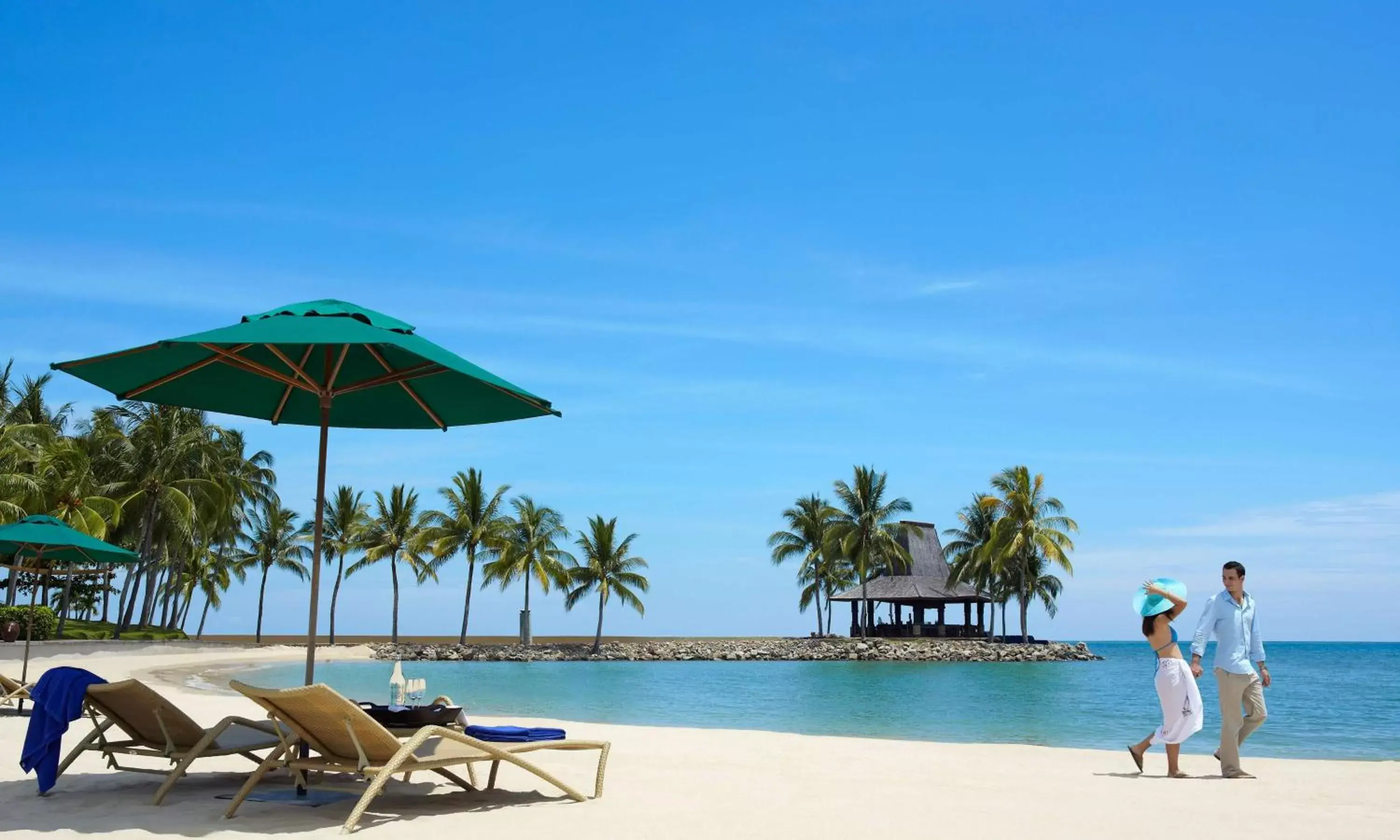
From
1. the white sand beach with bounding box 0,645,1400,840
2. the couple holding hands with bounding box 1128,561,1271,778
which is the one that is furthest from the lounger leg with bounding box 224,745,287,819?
the couple holding hands with bounding box 1128,561,1271,778

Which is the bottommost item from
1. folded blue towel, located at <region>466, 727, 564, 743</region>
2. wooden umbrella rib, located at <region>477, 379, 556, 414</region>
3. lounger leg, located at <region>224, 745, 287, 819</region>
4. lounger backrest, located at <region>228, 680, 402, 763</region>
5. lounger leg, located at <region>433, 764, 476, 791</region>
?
lounger leg, located at <region>433, 764, 476, 791</region>

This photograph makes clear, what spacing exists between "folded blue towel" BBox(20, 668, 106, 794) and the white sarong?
6106 millimetres

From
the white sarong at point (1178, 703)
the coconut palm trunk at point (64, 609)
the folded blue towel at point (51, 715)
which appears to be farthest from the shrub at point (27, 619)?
the white sarong at point (1178, 703)

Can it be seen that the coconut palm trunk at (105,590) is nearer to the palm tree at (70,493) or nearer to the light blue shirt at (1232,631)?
the palm tree at (70,493)

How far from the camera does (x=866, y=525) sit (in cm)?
4316

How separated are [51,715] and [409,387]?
233 cm

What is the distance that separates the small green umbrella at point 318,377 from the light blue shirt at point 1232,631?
4635 mm

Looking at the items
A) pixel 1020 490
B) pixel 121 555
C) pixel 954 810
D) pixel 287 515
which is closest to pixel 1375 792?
pixel 954 810

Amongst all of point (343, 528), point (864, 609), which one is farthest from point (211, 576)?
point (864, 609)

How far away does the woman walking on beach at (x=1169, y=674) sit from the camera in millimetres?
6727

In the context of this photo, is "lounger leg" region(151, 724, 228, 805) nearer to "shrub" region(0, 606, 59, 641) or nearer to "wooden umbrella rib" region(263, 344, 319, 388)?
"wooden umbrella rib" region(263, 344, 319, 388)

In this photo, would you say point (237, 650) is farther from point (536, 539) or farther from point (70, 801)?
point (70, 801)

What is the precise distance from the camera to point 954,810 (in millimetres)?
5324

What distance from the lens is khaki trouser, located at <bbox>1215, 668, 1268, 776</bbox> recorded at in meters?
6.92
